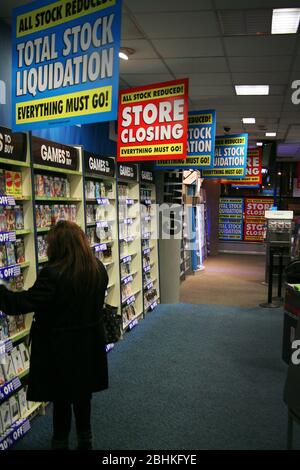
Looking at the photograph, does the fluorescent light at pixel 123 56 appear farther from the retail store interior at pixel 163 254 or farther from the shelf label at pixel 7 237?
the shelf label at pixel 7 237

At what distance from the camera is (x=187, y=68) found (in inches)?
228

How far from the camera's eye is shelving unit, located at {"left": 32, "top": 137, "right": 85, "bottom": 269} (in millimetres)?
4135

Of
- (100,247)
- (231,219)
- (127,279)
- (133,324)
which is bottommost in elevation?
(133,324)

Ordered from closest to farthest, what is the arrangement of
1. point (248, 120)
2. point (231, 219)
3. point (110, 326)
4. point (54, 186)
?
1. point (110, 326)
2. point (54, 186)
3. point (248, 120)
4. point (231, 219)

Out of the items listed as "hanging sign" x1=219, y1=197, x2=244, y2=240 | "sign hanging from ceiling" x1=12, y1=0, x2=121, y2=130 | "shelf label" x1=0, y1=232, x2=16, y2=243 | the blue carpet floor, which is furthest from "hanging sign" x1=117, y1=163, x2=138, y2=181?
"hanging sign" x1=219, y1=197, x2=244, y2=240

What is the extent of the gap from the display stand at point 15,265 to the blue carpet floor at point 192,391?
0.23 metres

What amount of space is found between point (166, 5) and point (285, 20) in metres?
1.16

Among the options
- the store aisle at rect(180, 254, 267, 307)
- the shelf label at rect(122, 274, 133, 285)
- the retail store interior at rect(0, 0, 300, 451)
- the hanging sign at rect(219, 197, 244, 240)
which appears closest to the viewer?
the retail store interior at rect(0, 0, 300, 451)

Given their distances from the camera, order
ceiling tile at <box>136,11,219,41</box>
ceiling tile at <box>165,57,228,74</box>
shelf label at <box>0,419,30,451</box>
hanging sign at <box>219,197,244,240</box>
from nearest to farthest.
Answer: shelf label at <box>0,419,30,451</box>, ceiling tile at <box>136,11,219,41</box>, ceiling tile at <box>165,57,228,74</box>, hanging sign at <box>219,197,244,240</box>

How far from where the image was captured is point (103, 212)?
5.82m

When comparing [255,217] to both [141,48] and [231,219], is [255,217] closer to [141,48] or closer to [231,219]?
[231,219]

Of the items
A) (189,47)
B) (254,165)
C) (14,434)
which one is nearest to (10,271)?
(14,434)

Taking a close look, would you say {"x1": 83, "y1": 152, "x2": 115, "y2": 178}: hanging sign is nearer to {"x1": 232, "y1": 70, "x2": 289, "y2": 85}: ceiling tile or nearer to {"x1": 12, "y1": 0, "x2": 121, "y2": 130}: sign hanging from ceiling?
{"x1": 12, "y1": 0, "x2": 121, "y2": 130}: sign hanging from ceiling

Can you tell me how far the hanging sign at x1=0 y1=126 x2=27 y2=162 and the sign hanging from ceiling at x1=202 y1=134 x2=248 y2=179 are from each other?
17.1ft
